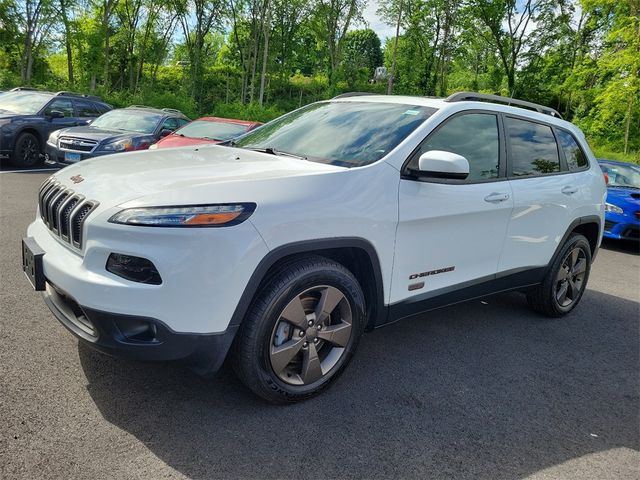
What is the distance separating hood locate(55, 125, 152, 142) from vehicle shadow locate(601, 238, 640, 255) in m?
8.95

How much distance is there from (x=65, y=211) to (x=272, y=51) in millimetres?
37320

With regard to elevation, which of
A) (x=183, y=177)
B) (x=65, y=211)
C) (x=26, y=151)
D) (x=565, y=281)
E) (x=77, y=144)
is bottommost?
(x=26, y=151)

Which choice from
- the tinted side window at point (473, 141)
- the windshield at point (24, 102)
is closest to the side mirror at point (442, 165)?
the tinted side window at point (473, 141)

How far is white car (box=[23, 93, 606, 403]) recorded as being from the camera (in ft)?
7.64

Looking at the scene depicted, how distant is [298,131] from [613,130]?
80.4ft

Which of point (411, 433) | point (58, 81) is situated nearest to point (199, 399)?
point (411, 433)

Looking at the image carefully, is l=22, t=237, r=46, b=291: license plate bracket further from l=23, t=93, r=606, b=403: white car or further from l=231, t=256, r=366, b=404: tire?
l=231, t=256, r=366, b=404: tire

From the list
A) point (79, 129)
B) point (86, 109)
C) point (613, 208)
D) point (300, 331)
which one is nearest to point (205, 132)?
point (79, 129)

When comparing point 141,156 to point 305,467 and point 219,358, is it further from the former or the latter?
point 305,467

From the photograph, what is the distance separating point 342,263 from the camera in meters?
3.03

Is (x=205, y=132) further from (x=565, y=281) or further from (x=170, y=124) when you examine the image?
(x=565, y=281)

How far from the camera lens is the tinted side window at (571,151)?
180 inches

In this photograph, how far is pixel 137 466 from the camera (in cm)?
224

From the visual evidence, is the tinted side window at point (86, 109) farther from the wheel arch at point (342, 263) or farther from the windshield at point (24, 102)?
the wheel arch at point (342, 263)
